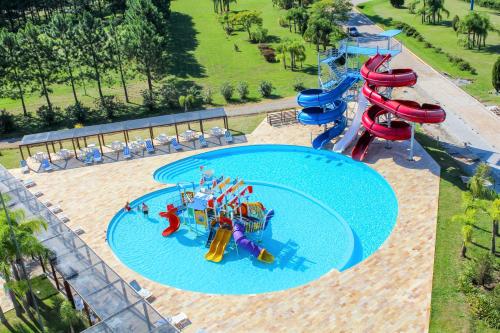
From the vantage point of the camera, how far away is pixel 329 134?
40719 mm

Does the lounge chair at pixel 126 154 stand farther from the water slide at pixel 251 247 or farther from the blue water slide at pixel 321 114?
the water slide at pixel 251 247

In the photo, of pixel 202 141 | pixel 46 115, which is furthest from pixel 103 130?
pixel 46 115

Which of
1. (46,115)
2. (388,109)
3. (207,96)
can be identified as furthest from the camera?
(207,96)

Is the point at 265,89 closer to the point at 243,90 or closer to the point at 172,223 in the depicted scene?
the point at 243,90

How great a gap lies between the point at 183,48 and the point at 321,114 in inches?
1493

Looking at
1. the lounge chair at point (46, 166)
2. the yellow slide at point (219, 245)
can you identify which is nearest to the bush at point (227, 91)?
the lounge chair at point (46, 166)

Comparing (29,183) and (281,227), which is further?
(29,183)

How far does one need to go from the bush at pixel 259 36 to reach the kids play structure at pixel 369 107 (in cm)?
2873

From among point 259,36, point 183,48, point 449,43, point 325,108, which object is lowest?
point 325,108

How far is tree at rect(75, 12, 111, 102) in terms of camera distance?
49469mm

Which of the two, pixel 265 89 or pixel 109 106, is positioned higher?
pixel 109 106

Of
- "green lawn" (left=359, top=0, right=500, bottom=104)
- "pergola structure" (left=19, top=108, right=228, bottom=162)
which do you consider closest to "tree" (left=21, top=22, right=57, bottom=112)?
"pergola structure" (left=19, top=108, right=228, bottom=162)

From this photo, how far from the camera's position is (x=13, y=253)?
70.8 ft

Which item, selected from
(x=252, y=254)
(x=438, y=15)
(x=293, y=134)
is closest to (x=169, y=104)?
(x=293, y=134)
